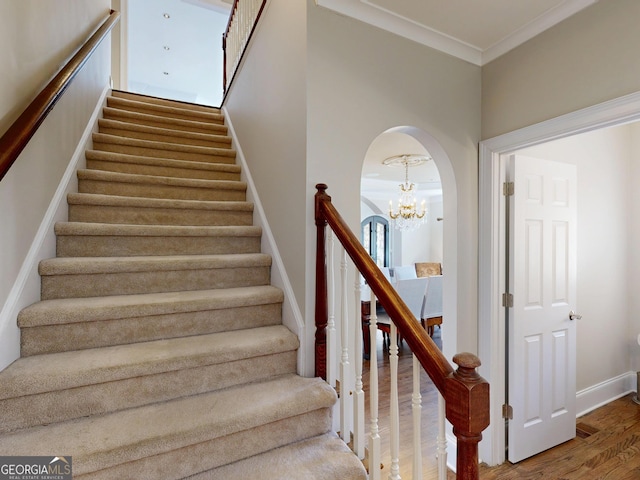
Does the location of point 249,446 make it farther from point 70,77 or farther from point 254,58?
point 254,58

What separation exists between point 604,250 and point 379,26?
280 cm

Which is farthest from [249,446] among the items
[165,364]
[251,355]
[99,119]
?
[99,119]

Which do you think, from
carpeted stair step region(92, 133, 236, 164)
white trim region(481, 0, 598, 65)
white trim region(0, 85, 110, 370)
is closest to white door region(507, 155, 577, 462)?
white trim region(481, 0, 598, 65)

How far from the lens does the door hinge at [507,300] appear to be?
221 cm

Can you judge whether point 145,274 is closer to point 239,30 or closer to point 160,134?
point 160,134

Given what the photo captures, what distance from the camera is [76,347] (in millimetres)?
1403

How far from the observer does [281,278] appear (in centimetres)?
186

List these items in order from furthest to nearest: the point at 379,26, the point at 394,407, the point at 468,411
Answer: the point at 379,26 → the point at 394,407 → the point at 468,411

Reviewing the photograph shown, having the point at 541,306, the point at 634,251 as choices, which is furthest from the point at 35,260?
the point at 634,251

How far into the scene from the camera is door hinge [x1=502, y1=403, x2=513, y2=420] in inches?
86.6

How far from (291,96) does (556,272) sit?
2.28 metres

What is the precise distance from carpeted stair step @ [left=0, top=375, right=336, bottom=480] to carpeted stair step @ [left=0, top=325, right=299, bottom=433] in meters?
0.04

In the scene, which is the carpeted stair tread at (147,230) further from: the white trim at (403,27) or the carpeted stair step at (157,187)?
the white trim at (403,27)

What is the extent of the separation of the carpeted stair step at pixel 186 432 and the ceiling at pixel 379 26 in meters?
1.91
